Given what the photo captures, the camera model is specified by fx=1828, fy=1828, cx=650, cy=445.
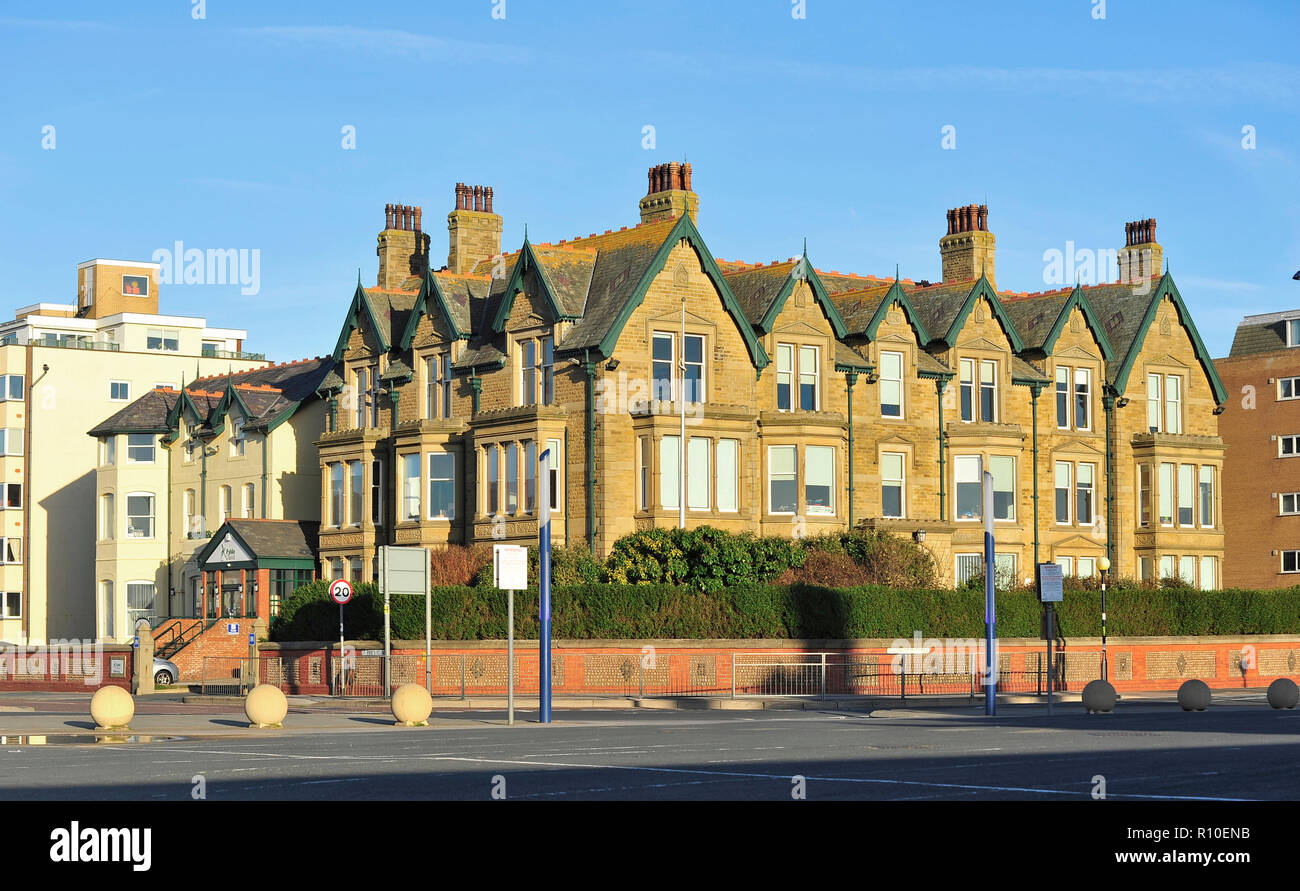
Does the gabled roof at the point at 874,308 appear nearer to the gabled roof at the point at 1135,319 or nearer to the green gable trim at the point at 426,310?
the gabled roof at the point at 1135,319

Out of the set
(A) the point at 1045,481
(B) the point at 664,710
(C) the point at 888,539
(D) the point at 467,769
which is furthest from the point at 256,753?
(A) the point at 1045,481

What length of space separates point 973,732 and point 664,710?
46.4 feet

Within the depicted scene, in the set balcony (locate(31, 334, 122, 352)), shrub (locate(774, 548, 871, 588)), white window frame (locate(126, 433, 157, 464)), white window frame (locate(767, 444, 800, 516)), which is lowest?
shrub (locate(774, 548, 871, 588))

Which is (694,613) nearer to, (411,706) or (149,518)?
(411,706)

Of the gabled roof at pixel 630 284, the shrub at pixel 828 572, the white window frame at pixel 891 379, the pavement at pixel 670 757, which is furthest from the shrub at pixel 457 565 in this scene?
the white window frame at pixel 891 379

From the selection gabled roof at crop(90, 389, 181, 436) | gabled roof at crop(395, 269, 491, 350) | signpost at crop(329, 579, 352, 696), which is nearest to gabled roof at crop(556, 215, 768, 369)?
gabled roof at crop(395, 269, 491, 350)

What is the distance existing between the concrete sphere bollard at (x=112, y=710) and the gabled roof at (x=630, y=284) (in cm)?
2322

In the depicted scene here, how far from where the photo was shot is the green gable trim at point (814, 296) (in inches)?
2115

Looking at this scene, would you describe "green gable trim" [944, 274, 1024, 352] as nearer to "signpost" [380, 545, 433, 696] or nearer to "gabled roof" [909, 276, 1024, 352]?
"gabled roof" [909, 276, 1024, 352]

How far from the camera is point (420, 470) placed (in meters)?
55.1

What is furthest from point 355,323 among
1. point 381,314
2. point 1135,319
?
point 1135,319

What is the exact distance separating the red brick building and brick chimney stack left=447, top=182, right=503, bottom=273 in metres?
31.0

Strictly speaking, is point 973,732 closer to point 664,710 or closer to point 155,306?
point 664,710

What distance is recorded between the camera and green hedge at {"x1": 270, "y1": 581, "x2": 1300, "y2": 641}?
150 feet
